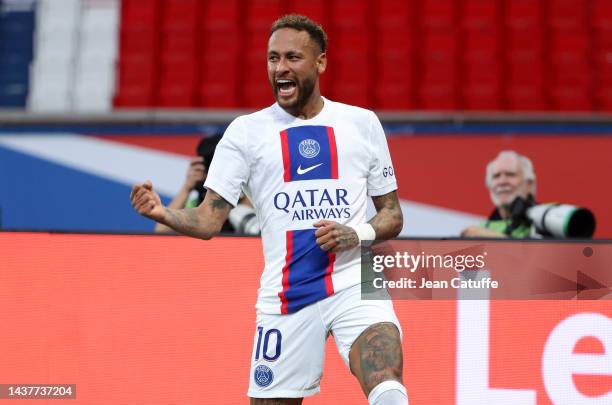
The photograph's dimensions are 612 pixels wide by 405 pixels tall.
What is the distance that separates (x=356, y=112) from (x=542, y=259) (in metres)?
1.12

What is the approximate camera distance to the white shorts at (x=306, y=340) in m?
3.30

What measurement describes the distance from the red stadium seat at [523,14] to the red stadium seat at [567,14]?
107mm

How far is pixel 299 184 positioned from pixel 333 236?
24cm

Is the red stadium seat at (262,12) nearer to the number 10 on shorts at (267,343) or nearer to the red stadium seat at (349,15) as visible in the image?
the red stadium seat at (349,15)

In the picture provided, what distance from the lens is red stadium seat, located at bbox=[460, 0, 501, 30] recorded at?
32.5ft

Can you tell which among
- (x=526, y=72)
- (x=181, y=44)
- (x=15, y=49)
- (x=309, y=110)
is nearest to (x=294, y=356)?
(x=309, y=110)

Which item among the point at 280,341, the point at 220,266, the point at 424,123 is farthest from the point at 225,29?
the point at 280,341

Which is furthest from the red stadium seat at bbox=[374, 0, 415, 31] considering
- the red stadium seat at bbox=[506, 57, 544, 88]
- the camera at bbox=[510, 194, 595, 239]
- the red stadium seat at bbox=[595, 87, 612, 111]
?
the camera at bbox=[510, 194, 595, 239]

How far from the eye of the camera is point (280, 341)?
10.9ft

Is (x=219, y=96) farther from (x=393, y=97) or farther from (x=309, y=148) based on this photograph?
(x=309, y=148)

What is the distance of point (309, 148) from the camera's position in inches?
132

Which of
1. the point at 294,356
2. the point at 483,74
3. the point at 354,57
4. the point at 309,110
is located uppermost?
the point at 354,57

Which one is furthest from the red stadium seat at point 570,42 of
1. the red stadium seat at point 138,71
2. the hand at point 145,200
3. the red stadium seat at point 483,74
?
the hand at point 145,200

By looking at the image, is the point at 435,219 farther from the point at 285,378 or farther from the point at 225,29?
the point at 285,378
